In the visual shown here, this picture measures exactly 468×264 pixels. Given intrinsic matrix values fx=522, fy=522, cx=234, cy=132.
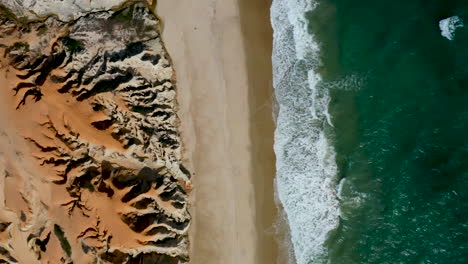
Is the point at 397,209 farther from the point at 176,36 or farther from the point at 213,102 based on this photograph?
the point at 176,36

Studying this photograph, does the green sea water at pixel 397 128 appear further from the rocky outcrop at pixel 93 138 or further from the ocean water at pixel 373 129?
the rocky outcrop at pixel 93 138

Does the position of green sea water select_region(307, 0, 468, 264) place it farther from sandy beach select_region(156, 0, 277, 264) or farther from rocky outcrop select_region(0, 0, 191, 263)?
rocky outcrop select_region(0, 0, 191, 263)

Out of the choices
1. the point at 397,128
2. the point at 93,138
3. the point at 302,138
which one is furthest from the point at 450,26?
the point at 93,138

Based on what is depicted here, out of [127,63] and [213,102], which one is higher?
[127,63]

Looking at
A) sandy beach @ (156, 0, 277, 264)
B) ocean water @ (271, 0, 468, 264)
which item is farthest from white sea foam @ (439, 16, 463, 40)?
sandy beach @ (156, 0, 277, 264)

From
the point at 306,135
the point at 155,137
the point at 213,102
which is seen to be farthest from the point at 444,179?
the point at 155,137

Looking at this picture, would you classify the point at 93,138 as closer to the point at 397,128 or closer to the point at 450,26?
the point at 397,128

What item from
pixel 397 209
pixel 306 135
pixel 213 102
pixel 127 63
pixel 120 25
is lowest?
pixel 397 209
